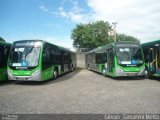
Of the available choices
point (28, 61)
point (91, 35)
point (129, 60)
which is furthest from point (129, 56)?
point (91, 35)

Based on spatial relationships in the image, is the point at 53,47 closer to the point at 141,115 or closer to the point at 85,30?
the point at 141,115

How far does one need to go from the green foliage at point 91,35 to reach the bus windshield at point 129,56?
4279cm

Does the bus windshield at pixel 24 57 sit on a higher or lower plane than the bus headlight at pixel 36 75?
higher

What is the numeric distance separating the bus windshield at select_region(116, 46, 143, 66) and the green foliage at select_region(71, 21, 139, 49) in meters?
42.8

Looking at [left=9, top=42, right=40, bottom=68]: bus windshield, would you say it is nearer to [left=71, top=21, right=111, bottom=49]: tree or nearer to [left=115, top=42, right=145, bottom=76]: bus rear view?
[left=115, top=42, right=145, bottom=76]: bus rear view

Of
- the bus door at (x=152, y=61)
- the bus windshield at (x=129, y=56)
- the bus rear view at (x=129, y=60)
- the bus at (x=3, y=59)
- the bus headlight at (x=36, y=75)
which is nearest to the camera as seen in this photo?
the bus headlight at (x=36, y=75)

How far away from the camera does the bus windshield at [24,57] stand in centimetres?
1291

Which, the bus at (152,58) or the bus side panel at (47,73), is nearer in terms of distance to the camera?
the bus side panel at (47,73)

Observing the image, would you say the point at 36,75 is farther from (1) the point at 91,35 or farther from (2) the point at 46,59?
(1) the point at 91,35

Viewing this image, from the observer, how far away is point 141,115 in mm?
5957

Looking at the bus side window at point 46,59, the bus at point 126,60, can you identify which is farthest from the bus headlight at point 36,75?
the bus at point 126,60

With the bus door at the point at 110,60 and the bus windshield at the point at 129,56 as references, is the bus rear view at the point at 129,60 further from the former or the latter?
the bus door at the point at 110,60

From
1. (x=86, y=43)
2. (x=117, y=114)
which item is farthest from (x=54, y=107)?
(x=86, y=43)

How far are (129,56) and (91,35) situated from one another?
45.6m
